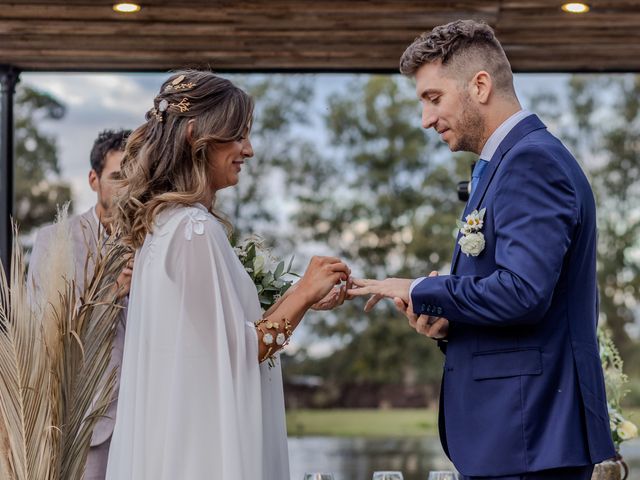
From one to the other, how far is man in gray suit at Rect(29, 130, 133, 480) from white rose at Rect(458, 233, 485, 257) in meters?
1.20

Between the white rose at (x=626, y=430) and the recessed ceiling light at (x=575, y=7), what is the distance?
1.84 m

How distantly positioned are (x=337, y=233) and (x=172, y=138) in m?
13.2

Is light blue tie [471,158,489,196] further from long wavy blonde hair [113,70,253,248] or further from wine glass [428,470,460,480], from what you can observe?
wine glass [428,470,460,480]

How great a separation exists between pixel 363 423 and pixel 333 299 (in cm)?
1329

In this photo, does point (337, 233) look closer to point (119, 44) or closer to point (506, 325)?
point (119, 44)

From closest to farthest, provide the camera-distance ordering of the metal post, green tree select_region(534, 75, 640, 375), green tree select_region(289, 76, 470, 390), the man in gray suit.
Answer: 1. the man in gray suit
2. the metal post
3. green tree select_region(534, 75, 640, 375)
4. green tree select_region(289, 76, 470, 390)

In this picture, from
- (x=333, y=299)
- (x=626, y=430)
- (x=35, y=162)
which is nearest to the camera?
(x=333, y=299)

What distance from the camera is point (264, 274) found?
338 cm

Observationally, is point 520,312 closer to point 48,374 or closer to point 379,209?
point 48,374

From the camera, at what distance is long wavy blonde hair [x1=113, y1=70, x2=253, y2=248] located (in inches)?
116

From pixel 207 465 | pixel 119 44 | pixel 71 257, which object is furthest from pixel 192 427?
pixel 119 44

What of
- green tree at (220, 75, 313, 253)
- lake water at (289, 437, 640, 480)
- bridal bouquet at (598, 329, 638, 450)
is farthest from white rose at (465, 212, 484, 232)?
green tree at (220, 75, 313, 253)

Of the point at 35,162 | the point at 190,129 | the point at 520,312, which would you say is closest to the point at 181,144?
the point at 190,129

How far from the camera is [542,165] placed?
266 cm
